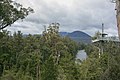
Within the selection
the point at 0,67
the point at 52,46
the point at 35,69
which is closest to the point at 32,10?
the point at 35,69

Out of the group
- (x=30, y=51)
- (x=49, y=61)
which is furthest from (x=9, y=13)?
(x=30, y=51)

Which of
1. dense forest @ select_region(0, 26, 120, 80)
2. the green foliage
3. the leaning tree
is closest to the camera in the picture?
the leaning tree

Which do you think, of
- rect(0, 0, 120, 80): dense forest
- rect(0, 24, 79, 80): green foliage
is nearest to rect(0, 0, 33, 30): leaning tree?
rect(0, 0, 120, 80): dense forest

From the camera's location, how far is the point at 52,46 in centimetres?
6125

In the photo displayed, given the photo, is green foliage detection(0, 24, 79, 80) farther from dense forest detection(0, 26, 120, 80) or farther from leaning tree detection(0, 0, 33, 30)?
leaning tree detection(0, 0, 33, 30)

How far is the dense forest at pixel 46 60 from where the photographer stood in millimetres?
21719

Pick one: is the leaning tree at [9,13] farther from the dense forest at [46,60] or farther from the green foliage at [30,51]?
the green foliage at [30,51]

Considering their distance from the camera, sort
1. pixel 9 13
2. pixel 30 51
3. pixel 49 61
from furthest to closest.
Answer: pixel 30 51 < pixel 49 61 < pixel 9 13

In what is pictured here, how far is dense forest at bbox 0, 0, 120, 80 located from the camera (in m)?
21.7

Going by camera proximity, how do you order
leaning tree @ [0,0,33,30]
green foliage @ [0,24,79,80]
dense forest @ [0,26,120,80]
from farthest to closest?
green foliage @ [0,24,79,80]
dense forest @ [0,26,120,80]
leaning tree @ [0,0,33,30]

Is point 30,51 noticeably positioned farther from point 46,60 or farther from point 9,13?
point 9,13

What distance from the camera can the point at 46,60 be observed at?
30.6 m

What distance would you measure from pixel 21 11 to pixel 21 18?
46 centimetres

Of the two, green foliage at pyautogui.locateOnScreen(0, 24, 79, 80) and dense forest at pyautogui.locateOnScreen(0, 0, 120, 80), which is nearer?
dense forest at pyautogui.locateOnScreen(0, 0, 120, 80)
